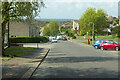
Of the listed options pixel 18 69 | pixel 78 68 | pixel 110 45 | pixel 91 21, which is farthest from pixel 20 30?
pixel 78 68

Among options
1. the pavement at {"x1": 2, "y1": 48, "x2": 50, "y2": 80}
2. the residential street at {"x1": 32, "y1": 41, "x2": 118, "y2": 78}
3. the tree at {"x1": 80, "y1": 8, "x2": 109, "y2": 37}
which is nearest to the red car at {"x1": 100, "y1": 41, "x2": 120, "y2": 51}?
the residential street at {"x1": 32, "y1": 41, "x2": 118, "y2": 78}

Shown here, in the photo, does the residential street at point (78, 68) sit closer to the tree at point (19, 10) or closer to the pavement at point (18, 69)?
the pavement at point (18, 69)

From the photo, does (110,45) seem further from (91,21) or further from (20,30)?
(20,30)

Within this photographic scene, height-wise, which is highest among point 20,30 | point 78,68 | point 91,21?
point 91,21

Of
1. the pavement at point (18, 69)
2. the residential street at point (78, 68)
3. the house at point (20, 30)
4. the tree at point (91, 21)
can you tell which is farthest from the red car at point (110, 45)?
the house at point (20, 30)

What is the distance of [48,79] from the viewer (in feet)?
24.3

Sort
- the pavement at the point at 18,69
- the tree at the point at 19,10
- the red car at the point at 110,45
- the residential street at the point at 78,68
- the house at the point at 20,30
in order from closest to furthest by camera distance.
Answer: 1. the pavement at the point at 18,69
2. the residential street at the point at 78,68
3. the tree at the point at 19,10
4. the red car at the point at 110,45
5. the house at the point at 20,30

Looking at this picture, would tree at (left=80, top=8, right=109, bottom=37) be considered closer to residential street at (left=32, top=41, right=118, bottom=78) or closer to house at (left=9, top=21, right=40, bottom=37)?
house at (left=9, top=21, right=40, bottom=37)

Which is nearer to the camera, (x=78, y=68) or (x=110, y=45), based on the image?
(x=78, y=68)

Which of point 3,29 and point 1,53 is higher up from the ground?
point 3,29

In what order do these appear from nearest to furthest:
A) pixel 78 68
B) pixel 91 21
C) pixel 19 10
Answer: pixel 78 68 → pixel 19 10 → pixel 91 21

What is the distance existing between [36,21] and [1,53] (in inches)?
155

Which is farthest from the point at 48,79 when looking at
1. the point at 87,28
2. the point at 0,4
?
the point at 87,28

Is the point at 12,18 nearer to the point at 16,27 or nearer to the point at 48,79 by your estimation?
the point at 48,79
